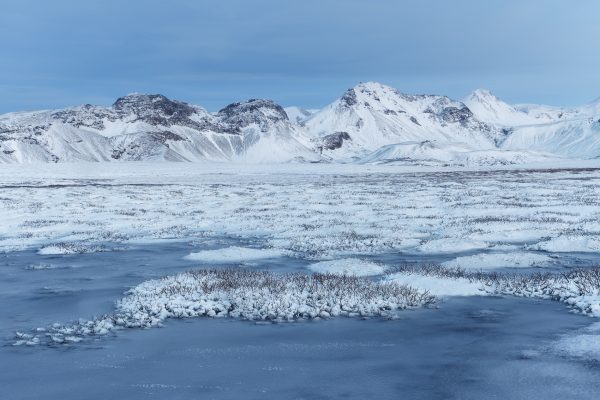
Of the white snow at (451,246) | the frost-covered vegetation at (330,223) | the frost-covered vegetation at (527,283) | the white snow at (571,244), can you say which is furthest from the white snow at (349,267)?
the white snow at (571,244)

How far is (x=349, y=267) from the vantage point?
2188cm

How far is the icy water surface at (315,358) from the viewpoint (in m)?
11.2

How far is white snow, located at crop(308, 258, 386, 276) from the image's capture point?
21250 mm

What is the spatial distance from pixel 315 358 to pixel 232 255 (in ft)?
42.2

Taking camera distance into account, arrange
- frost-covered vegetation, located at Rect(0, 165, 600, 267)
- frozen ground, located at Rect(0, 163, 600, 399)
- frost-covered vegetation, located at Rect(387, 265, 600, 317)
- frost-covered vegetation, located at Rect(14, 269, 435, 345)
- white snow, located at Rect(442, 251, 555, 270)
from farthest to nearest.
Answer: frost-covered vegetation, located at Rect(0, 165, 600, 267)
white snow, located at Rect(442, 251, 555, 270)
frost-covered vegetation, located at Rect(387, 265, 600, 317)
frost-covered vegetation, located at Rect(14, 269, 435, 345)
frozen ground, located at Rect(0, 163, 600, 399)

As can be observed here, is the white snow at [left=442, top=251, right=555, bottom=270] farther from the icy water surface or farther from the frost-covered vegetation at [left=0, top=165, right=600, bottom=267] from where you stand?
the icy water surface

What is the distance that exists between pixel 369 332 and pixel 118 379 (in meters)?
5.59

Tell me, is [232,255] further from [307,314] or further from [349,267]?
[307,314]

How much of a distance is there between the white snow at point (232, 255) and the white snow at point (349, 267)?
2.98 meters

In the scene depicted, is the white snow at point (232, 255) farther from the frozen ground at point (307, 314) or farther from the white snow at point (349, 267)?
the white snow at point (349, 267)

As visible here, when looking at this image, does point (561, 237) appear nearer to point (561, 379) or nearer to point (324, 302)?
point (324, 302)

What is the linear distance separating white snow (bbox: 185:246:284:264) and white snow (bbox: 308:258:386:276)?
2978 millimetres

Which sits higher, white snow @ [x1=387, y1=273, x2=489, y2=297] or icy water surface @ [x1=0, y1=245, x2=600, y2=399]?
white snow @ [x1=387, y1=273, x2=489, y2=297]

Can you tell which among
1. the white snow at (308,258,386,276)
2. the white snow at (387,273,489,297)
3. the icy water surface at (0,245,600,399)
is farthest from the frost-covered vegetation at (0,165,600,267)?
the icy water surface at (0,245,600,399)
